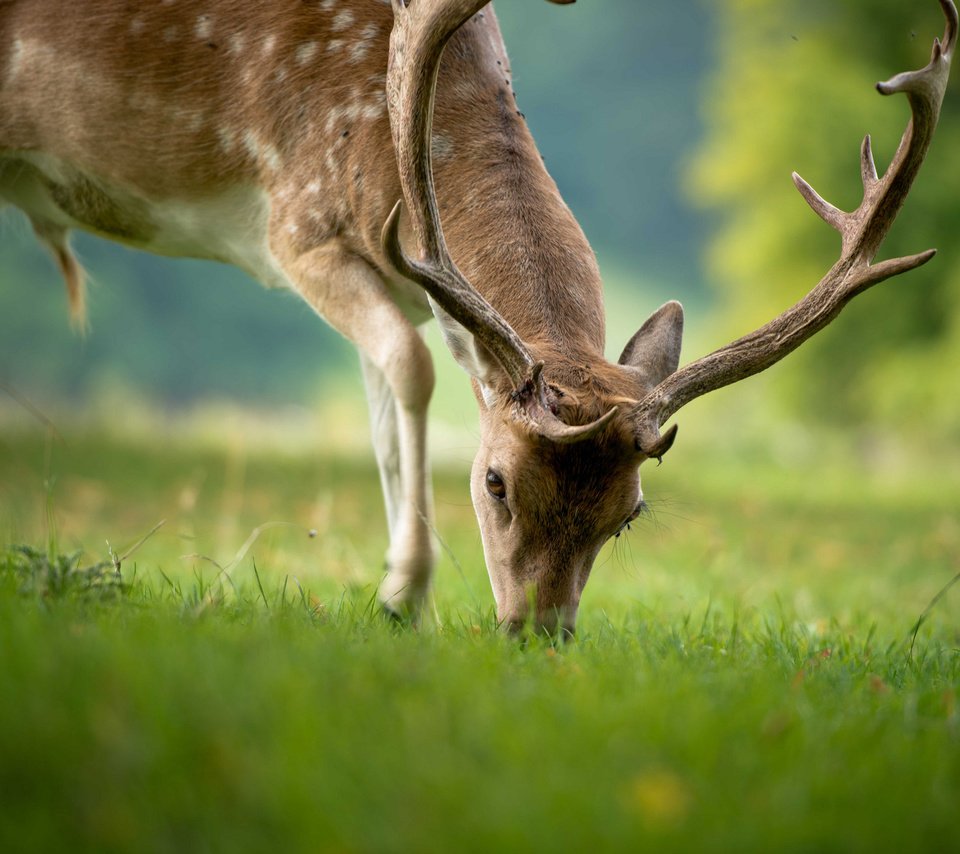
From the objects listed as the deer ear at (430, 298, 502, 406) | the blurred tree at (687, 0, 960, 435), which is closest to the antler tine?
the deer ear at (430, 298, 502, 406)

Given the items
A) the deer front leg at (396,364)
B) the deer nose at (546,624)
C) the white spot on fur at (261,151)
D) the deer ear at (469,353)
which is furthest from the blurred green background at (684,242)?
the white spot on fur at (261,151)

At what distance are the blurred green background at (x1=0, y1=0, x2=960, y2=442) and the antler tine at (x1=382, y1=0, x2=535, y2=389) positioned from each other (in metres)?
0.88

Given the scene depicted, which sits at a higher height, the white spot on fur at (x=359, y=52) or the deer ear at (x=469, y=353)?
the white spot on fur at (x=359, y=52)

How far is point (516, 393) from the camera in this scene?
377 cm

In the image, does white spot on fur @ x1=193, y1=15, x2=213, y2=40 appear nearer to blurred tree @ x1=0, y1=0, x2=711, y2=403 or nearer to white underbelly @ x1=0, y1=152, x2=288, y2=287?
white underbelly @ x1=0, y1=152, x2=288, y2=287

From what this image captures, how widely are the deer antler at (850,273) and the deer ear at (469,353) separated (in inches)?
22.3

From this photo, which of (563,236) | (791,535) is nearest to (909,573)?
(791,535)

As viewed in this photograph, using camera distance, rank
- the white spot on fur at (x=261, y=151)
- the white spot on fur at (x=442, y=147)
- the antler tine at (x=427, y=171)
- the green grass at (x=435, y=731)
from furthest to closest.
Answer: the white spot on fur at (x=261, y=151) → the white spot on fur at (x=442, y=147) → the antler tine at (x=427, y=171) → the green grass at (x=435, y=731)

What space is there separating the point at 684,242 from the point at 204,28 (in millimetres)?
42772

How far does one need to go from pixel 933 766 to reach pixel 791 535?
816 cm

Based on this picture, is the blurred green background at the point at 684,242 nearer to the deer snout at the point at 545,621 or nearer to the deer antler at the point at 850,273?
the deer antler at the point at 850,273

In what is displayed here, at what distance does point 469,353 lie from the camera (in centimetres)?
411

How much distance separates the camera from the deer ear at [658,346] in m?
4.38

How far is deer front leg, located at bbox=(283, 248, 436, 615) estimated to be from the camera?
4371 mm
